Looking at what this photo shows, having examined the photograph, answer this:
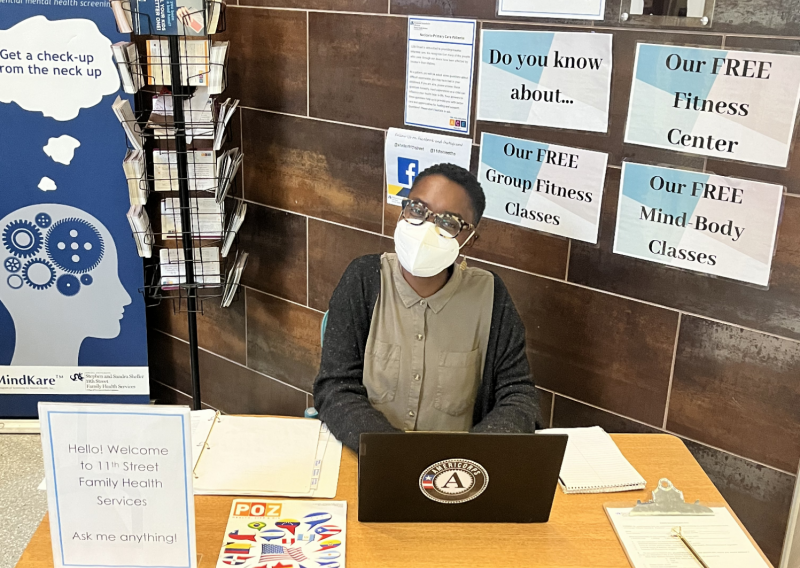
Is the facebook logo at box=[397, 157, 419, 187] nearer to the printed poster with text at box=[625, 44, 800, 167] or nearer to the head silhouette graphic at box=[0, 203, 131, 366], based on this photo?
the printed poster with text at box=[625, 44, 800, 167]

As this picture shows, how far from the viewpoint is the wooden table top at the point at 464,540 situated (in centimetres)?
136

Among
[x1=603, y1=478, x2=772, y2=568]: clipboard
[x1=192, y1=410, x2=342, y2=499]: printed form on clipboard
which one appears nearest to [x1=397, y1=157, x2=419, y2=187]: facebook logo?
[x1=192, y1=410, x2=342, y2=499]: printed form on clipboard

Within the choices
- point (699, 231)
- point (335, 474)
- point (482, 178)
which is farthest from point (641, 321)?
point (335, 474)

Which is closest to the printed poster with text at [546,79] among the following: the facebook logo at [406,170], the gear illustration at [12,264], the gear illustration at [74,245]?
the facebook logo at [406,170]

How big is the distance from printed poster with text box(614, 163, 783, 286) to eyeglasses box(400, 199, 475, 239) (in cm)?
57

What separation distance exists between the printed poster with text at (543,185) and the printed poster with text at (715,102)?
0.58 ft

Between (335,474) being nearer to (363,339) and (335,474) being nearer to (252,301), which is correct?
(363,339)

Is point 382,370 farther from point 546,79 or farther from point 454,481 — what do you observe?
point 546,79

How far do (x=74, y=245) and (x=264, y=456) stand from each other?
5.61 feet

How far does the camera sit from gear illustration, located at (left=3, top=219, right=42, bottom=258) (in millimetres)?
2932

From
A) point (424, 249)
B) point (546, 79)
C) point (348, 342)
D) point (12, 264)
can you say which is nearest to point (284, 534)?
point (348, 342)

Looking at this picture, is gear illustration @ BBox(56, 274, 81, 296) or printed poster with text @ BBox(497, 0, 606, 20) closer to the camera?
printed poster with text @ BBox(497, 0, 606, 20)

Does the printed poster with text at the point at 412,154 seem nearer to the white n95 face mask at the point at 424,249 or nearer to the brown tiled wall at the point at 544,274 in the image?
the brown tiled wall at the point at 544,274

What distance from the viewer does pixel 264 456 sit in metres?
1.64
